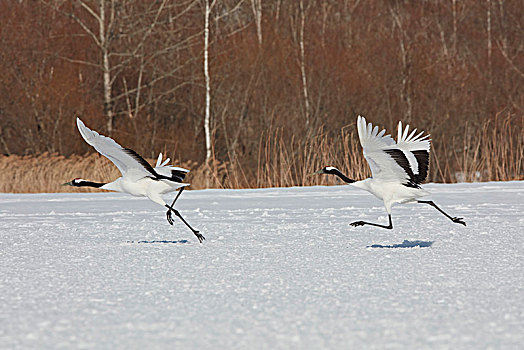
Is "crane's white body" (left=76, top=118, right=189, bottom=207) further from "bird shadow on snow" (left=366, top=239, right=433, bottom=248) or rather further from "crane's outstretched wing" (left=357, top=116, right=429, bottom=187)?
"bird shadow on snow" (left=366, top=239, right=433, bottom=248)

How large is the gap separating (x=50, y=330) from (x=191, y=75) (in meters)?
17.1

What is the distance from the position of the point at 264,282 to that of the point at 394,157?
5.73ft

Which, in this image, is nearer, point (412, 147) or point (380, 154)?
point (380, 154)

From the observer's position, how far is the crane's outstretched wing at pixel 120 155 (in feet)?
18.1

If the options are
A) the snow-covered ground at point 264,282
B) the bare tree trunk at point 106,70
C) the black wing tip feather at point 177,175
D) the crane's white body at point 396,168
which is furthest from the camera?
the bare tree trunk at point 106,70

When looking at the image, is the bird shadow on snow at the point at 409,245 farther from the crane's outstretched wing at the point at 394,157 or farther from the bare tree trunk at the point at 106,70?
the bare tree trunk at the point at 106,70

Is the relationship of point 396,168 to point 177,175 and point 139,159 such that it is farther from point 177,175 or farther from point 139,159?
point 139,159

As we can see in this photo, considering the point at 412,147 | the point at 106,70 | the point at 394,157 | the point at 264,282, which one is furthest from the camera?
the point at 106,70

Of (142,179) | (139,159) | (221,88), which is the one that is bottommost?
(142,179)

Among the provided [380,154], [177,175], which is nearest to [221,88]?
[177,175]

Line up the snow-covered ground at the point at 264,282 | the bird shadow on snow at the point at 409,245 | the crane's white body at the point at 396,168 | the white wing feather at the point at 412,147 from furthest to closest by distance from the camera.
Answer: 1. the bird shadow on snow at the point at 409,245
2. the white wing feather at the point at 412,147
3. the crane's white body at the point at 396,168
4. the snow-covered ground at the point at 264,282

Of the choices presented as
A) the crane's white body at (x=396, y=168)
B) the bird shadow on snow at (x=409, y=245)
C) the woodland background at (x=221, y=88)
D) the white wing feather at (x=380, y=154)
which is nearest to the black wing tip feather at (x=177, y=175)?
the crane's white body at (x=396, y=168)

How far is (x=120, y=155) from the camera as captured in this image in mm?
5891

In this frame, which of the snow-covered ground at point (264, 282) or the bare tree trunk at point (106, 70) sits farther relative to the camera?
the bare tree trunk at point (106, 70)
